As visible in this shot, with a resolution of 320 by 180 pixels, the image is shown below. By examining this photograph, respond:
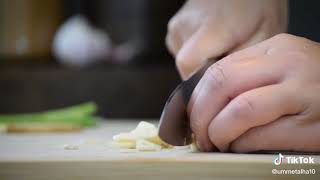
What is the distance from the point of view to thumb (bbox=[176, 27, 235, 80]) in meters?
0.60

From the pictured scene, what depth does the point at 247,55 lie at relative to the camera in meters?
0.46

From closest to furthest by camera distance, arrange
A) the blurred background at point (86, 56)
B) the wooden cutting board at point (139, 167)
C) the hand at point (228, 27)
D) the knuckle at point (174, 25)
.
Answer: the wooden cutting board at point (139, 167), the hand at point (228, 27), the knuckle at point (174, 25), the blurred background at point (86, 56)

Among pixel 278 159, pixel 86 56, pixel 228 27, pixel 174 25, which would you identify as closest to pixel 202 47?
pixel 228 27

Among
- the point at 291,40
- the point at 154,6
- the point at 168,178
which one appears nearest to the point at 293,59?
the point at 291,40

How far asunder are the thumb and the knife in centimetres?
11

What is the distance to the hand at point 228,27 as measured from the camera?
573 mm

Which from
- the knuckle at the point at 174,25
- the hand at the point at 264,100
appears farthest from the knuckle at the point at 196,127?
the knuckle at the point at 174,25

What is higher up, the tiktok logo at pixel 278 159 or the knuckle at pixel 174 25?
the knuckle at pixel 174 25

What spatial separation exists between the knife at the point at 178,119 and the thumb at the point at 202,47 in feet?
0.37

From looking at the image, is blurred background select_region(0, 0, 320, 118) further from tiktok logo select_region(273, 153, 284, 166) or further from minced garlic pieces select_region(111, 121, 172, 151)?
tiktok logo select_region(273, 153, 284, 166)

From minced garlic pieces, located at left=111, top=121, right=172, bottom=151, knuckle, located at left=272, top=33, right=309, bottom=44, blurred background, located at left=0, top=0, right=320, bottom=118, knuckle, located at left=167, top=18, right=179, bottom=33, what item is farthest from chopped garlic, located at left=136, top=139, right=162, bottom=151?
blurred background, located at left=0, top=0, right=320, bottom=118

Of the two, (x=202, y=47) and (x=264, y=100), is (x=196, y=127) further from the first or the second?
(x=202, y=47)

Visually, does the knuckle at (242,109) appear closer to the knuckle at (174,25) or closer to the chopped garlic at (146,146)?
the chopped garlic at (146,146)

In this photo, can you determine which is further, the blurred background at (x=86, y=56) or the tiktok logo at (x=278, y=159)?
the blurred background at (x=86, y=56)
